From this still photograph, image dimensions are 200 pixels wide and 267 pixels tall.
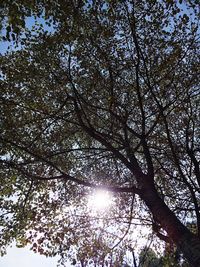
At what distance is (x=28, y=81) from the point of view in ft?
35.0

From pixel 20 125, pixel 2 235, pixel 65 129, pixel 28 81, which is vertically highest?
pixel 28 81

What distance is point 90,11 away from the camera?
9.30 metres

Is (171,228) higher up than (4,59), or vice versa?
(4,59)

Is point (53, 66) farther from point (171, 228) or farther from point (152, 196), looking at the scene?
point (171, 228)

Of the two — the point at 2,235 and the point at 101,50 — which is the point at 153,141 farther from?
the point at 2,235

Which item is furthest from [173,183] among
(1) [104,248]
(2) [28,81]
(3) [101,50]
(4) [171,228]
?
(2) [28,81]

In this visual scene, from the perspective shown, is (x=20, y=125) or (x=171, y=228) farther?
(x=20, y=125)

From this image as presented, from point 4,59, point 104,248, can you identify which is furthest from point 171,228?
point 4,59

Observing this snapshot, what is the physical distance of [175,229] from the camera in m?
7.37

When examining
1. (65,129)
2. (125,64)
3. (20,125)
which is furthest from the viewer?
(65,129)

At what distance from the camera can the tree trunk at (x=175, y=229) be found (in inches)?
263

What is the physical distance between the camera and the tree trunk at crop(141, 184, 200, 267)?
6672 millimetres

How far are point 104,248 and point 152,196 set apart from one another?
429cm

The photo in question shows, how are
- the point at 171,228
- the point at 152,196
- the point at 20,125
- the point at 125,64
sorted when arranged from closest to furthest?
the point at 171,228, the point at 152,196, the point at 125,64, the point at 20,125
